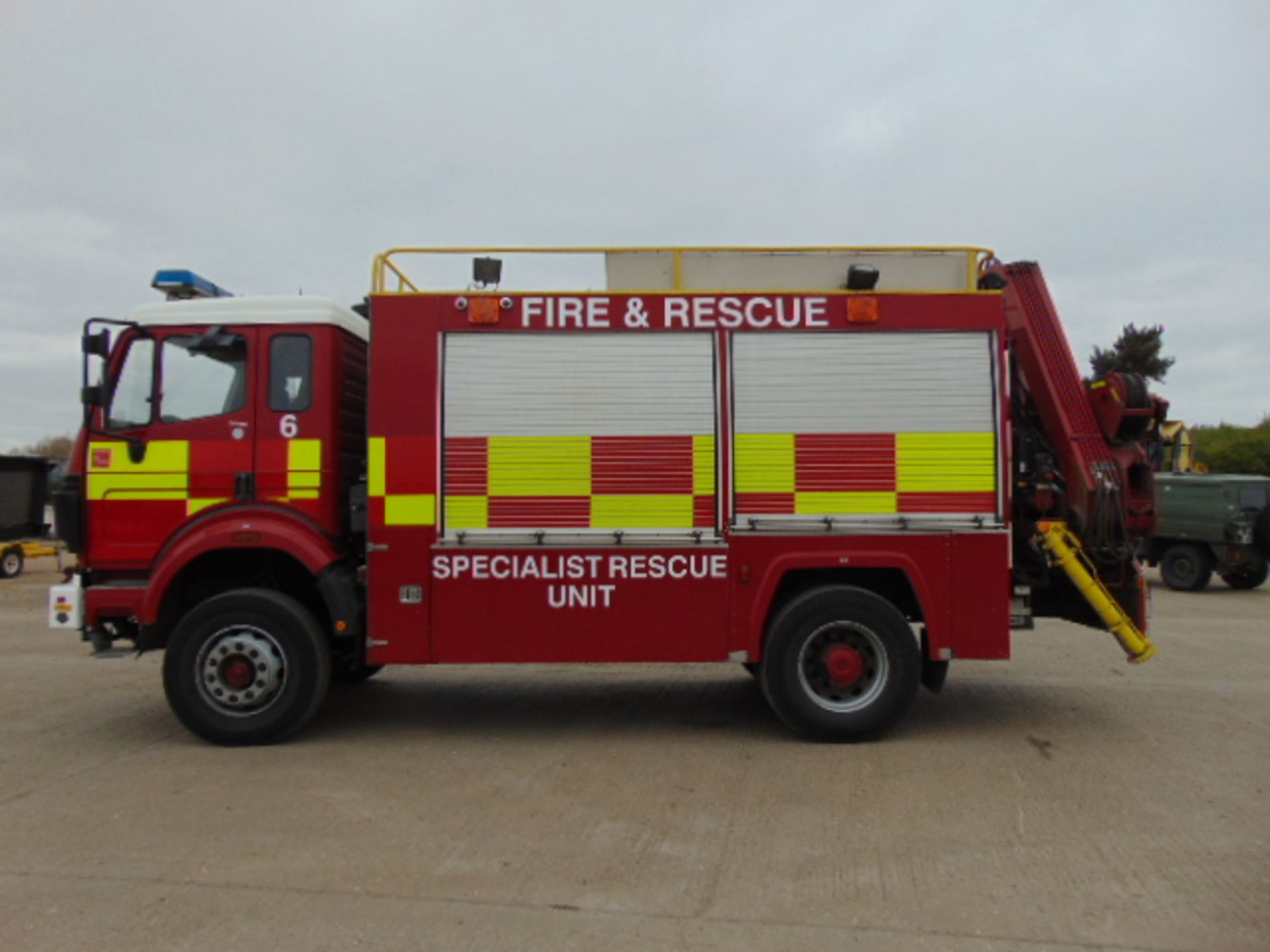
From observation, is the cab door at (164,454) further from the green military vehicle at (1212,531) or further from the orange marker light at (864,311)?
the green military vehicle at (1212,531)

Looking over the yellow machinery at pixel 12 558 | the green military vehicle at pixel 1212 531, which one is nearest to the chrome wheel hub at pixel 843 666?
the green military vehicle at pixel 1212 531

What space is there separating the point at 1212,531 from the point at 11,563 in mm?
24000

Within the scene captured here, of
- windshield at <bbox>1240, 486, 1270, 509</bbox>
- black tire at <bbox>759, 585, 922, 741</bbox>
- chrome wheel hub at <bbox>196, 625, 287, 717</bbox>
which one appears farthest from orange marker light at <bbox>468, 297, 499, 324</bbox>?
windshield at <bbox>1240, 486, 1270, 509</bbox>

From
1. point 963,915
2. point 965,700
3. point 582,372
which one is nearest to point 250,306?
point 582,372

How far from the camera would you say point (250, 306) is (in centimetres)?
665

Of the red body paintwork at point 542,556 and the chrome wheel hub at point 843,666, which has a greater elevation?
the red body paintwork at point 542,556

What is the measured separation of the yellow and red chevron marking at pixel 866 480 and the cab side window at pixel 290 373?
2.95 m

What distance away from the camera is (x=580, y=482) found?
648 cm

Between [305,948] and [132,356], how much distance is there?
4529 millimetres

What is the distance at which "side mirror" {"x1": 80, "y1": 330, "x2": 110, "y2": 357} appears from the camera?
6320 mm

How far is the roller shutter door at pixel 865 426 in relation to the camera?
6465 millimetres

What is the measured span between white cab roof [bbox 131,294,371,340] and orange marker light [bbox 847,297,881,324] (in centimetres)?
352

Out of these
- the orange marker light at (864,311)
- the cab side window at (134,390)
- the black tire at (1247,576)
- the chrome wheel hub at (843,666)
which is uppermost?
the orange marker light at (864,311)

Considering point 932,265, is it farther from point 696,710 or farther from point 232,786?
point 232,786
